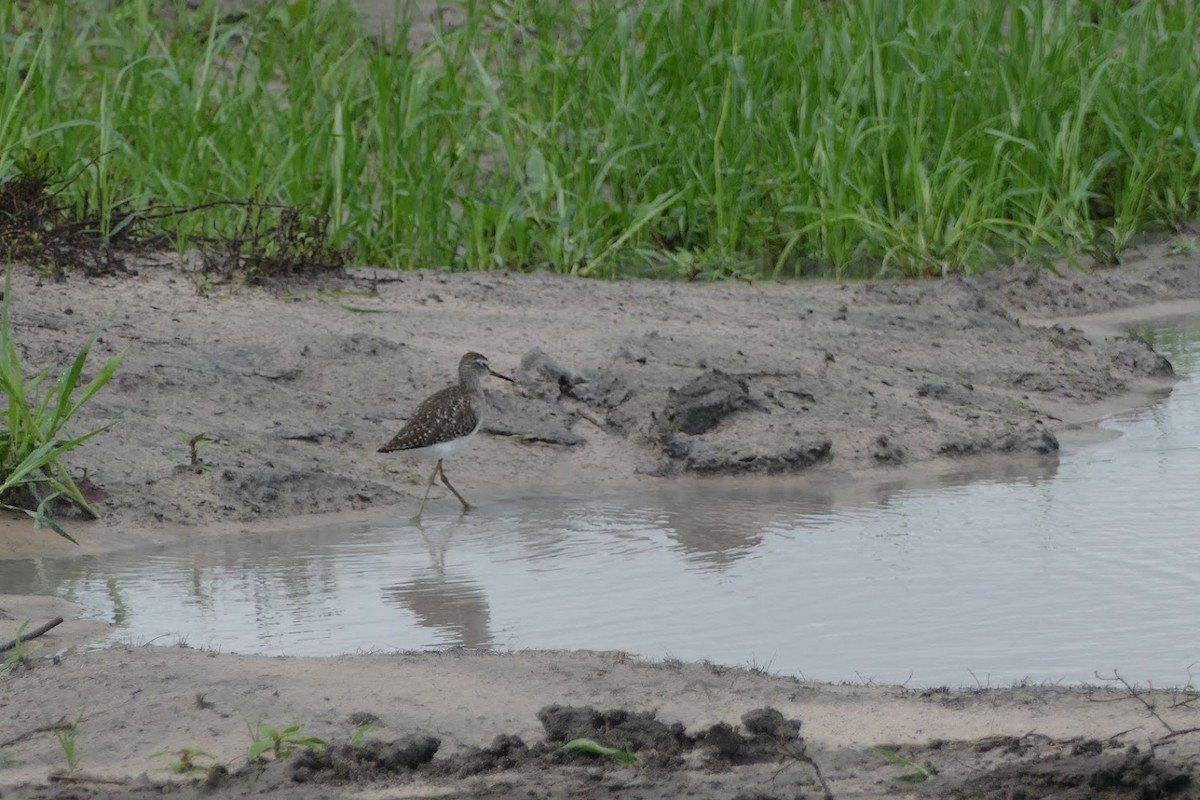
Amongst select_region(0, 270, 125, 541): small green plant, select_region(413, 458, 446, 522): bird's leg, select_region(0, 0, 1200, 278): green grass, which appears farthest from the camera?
select_region(0, 0, 1200, 278): green grass

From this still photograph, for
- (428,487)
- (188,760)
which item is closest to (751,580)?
(428,487)

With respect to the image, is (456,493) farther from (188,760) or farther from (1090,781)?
(1090,781)

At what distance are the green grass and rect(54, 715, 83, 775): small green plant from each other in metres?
5.26

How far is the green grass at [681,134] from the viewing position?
359 inches

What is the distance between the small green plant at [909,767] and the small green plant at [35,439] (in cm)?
280

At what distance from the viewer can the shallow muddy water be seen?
4.49m

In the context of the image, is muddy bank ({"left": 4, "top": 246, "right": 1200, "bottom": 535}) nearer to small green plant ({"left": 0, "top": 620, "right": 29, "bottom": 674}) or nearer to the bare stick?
the bare stick

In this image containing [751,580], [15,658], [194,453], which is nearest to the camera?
[15,658]

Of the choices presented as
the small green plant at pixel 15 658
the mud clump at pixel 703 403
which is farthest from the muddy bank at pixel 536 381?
the small green plant at pixel 15 658

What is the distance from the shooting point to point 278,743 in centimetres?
333

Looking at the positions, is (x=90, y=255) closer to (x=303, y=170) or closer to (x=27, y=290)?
(x=27, y=290)

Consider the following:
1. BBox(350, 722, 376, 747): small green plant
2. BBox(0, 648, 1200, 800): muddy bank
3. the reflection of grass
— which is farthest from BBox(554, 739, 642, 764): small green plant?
the reflection of grass

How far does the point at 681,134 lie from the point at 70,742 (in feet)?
23.5

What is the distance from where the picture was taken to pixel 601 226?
975 cm
